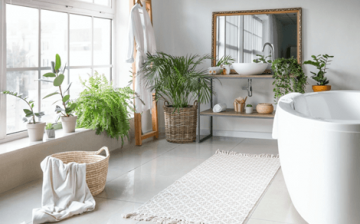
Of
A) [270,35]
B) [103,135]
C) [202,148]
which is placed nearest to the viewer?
[103,135]

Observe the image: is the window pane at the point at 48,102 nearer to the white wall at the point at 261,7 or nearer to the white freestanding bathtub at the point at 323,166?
the white wall at the point at 261,7

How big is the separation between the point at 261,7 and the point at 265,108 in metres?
1.33

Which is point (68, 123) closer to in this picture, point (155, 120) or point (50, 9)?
point (50, 9)

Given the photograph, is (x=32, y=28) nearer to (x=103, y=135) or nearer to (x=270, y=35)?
(x=103, y=135)

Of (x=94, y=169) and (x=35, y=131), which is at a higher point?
(x=35, y=131)

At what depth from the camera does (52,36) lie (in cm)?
394

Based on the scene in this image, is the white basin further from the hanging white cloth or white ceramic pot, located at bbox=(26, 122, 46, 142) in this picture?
white ceramic pot, located at bbox=(26, 122, 46, 142)

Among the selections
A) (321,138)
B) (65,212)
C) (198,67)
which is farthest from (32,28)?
(321,138)

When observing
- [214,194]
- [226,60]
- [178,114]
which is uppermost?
[226,60]

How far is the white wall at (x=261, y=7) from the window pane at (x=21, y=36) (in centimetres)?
212

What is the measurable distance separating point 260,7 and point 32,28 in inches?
111

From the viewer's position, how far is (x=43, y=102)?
387 cm

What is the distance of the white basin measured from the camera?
4.66m

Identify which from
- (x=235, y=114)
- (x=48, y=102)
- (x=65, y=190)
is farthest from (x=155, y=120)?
(x=65, y=190)
